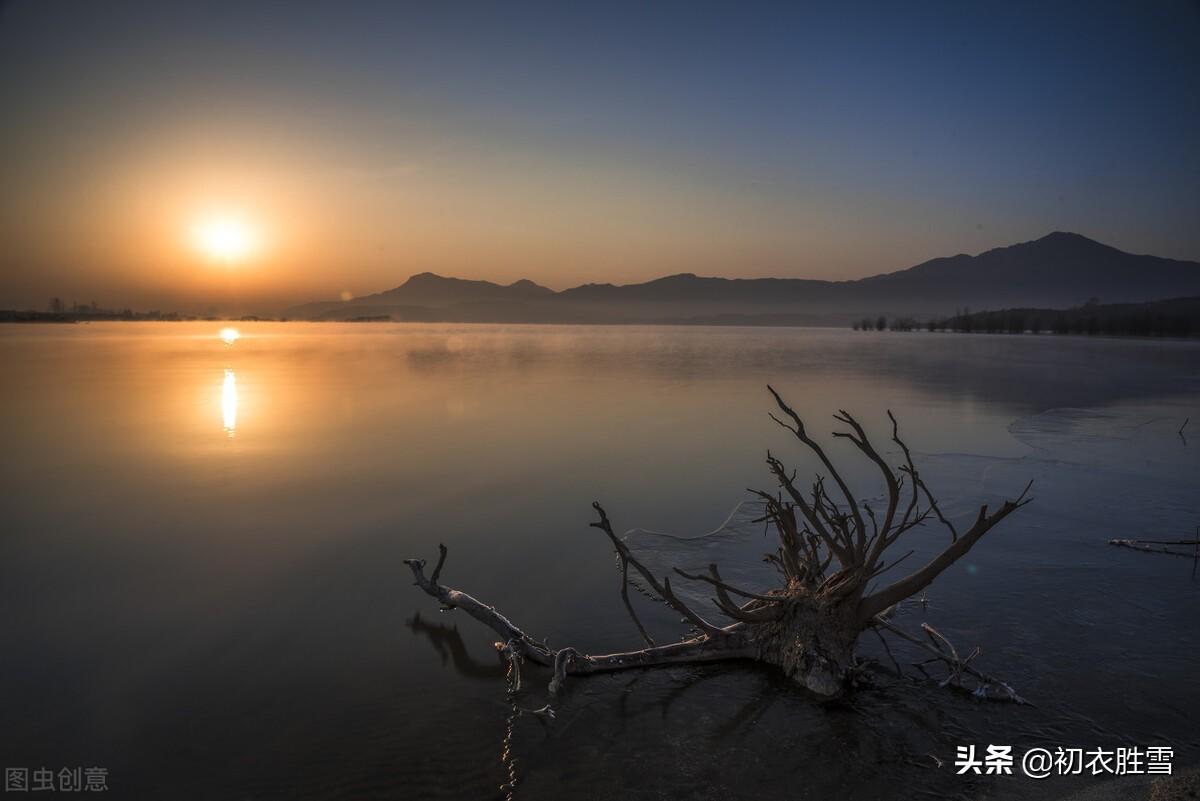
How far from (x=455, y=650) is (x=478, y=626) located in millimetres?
440

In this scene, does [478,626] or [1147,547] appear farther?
[1147,547]

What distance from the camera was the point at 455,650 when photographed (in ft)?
17.3

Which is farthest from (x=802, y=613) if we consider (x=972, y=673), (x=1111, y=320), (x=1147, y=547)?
(x=1111, y=320)

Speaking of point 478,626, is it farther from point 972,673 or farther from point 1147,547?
point 1147,547

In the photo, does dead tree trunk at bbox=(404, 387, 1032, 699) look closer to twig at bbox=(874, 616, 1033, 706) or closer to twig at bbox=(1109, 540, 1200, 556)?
twig at bbox=(874, 616, 1033, 706)

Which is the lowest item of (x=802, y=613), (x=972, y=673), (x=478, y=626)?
(x=478, y=626)

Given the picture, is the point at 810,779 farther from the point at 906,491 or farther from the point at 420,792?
the point at 906,491

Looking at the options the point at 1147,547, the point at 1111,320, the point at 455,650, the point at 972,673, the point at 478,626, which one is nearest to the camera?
the point at 972,673

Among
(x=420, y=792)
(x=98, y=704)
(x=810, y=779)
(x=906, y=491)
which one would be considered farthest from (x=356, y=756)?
(x=906, y=491)

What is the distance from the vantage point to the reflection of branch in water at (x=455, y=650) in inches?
Answer: 194

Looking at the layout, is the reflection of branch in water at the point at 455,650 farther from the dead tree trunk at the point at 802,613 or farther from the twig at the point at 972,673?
the twig at the point at 972,673

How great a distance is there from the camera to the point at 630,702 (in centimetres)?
450

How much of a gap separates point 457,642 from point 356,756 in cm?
144

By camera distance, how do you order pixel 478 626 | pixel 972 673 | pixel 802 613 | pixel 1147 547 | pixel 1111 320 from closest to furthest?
1. pixel 972 673
2. pixel 802 613
3. pixel 478 626
4. pixel 1147 547
5. pixel 1111 320
